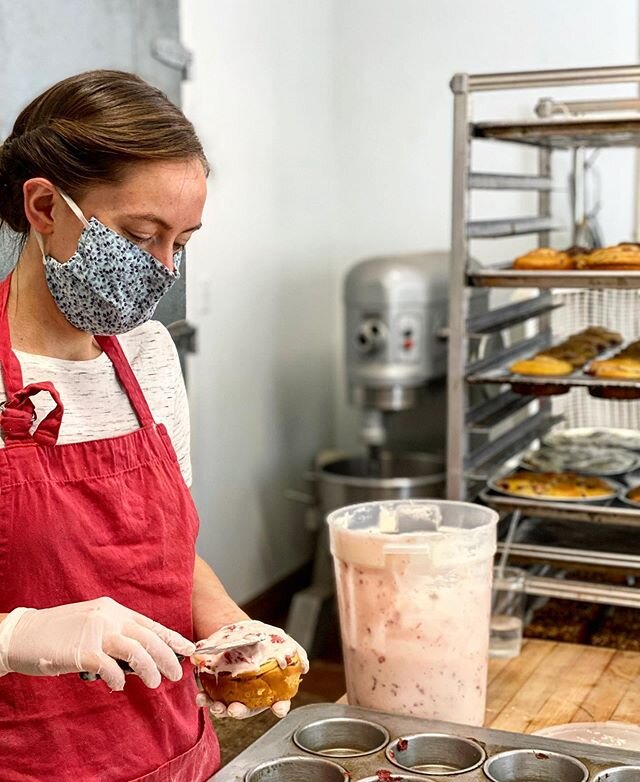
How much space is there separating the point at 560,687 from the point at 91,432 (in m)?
0.99

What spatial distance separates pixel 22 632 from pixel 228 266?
2.70 metres

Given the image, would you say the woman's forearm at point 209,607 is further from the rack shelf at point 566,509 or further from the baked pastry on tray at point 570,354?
the baked pastry on tray at point 570,354

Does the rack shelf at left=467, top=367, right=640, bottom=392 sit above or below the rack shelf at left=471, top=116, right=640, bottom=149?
below

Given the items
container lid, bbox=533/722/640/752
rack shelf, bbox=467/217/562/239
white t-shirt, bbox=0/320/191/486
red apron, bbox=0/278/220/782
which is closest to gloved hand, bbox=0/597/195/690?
red apron, bbox=0/278/220/782

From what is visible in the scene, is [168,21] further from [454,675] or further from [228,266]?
[454,675]

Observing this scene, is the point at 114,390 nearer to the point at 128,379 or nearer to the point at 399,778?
the point at 128,379

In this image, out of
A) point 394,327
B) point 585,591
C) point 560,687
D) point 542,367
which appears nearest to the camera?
point 560,687

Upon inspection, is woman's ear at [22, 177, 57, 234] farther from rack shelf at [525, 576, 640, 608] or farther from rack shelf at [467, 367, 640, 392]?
rack shelf at [525, 576, 640, 608]

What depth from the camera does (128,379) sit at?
1.44 meters

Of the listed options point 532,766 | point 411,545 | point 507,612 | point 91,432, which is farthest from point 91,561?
point 507,612

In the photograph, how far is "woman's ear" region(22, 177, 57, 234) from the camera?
51.5 inches

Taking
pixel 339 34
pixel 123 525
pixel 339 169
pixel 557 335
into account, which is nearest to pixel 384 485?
pixel 557 335

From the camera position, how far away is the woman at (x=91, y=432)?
1.26m

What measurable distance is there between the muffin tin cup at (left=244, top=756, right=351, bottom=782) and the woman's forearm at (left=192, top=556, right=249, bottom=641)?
0.20m
